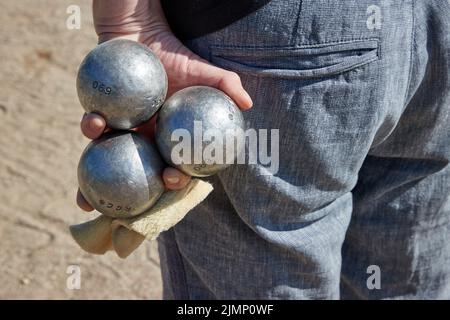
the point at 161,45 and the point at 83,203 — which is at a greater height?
the point at 161,45

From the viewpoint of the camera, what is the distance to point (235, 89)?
1.02 m

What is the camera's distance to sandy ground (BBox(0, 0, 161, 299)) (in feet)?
6.68

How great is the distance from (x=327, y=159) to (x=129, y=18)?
35cm

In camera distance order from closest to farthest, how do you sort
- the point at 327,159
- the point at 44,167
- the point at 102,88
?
the point at 102,88, the point at 327,159, the point at 44,167

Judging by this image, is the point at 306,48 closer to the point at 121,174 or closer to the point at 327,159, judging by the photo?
the point at 327,159

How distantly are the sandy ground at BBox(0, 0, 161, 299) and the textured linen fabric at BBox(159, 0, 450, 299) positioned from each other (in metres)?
0.68

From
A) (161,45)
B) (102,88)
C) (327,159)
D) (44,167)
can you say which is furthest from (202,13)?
→ (44,167)

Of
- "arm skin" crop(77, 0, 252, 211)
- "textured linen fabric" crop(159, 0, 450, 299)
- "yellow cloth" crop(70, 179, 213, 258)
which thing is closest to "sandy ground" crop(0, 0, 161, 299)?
"textured linen fabric" crop(159, 0, 450, 299)

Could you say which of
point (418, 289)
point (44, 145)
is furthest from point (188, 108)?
point (44, 145)

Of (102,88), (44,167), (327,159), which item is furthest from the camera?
(44,167)

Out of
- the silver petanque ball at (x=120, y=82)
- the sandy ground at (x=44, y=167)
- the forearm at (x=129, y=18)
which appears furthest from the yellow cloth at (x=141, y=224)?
the sandy ground at (x=44, y=167)

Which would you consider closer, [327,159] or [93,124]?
[93,124]

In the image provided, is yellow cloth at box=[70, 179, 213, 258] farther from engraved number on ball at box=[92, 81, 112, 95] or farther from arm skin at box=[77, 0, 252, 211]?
engraved number on ball at box=[92, 81, 112, 95]

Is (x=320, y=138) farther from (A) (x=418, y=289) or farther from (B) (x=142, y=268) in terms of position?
(B) (x=142, y=268)
